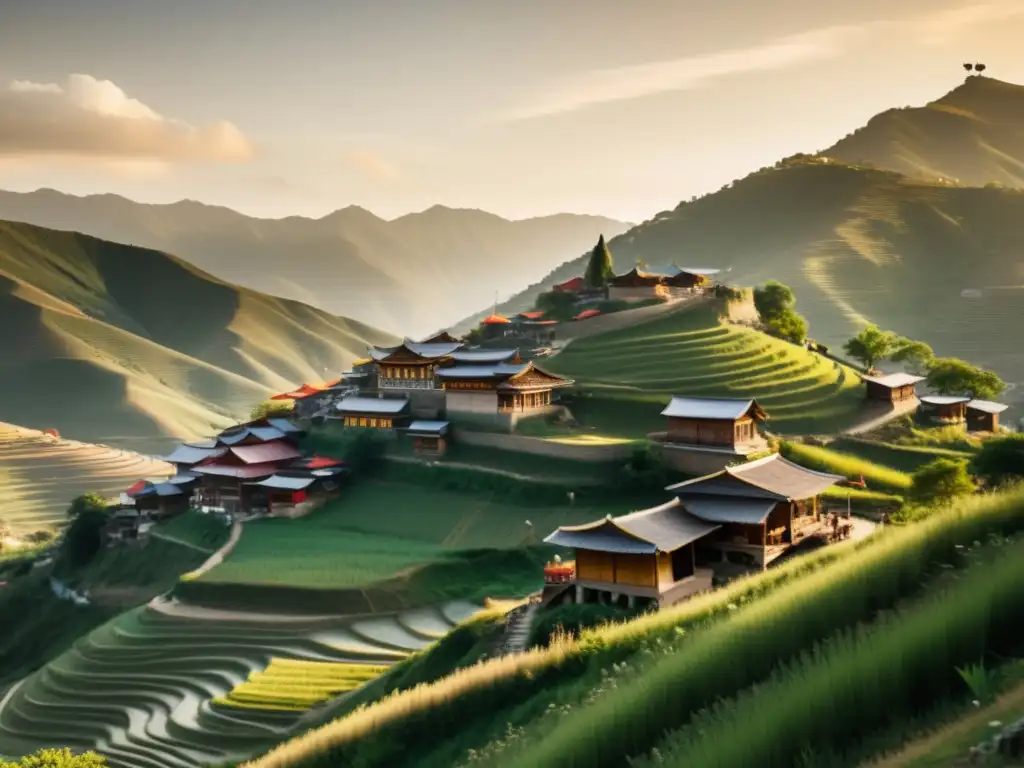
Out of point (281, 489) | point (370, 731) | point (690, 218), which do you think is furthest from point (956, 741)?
point (690, 218)

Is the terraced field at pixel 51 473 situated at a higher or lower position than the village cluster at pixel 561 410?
lower

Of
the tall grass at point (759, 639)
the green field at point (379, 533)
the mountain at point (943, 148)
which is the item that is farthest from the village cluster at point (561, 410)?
the mountain at point (943, 148)

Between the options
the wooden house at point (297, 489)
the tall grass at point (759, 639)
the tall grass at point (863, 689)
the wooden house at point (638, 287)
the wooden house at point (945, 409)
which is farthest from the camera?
the wooden house at point (638, 287)

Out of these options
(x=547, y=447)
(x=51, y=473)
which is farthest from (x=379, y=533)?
(x=51, y=473)

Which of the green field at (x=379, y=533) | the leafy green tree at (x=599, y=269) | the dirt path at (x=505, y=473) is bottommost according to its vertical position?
the green field at (x=379, y=533)

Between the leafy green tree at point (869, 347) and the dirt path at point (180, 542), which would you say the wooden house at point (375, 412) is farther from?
the leafy green tree at point (869, 347)

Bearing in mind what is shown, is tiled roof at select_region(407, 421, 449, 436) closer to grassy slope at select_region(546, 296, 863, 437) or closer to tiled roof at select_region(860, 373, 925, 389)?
grassy slope at select_region(546, 296, 863, 437)
